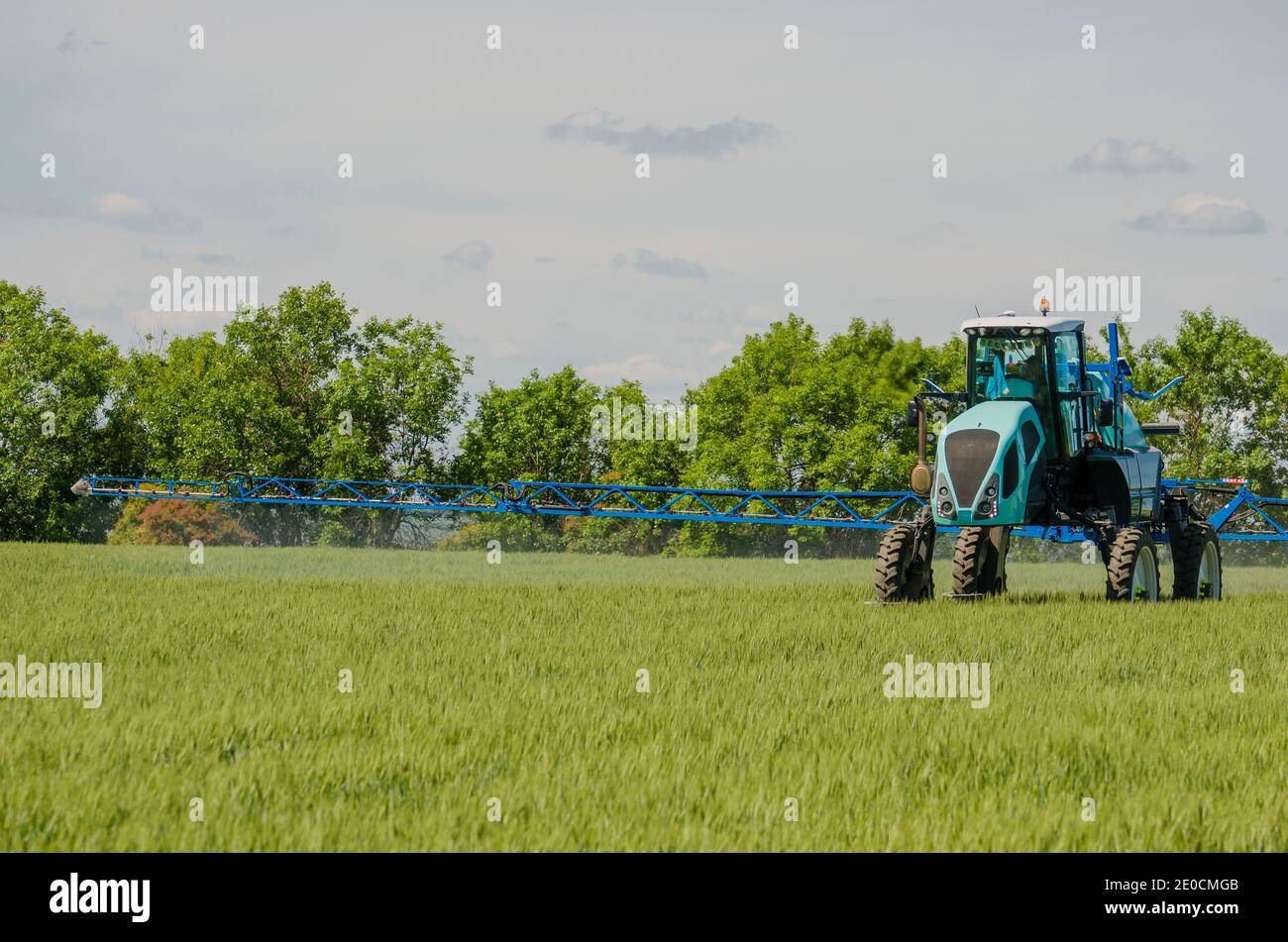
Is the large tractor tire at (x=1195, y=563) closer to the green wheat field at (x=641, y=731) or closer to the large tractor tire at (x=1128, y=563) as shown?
the large tractor tire at (x=1128, y=563)

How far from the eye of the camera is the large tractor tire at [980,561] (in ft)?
58.2

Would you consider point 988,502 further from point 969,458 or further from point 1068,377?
point 1068,377

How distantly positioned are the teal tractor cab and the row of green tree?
98.9ft

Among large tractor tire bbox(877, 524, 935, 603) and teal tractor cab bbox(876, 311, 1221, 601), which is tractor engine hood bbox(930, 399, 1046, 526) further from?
large tractor tire bbox(877, 524, 935, 603)

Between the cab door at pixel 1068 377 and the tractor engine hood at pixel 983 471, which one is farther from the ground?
the cab door at pixel 1068 377

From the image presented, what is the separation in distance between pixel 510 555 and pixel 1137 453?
2150cm

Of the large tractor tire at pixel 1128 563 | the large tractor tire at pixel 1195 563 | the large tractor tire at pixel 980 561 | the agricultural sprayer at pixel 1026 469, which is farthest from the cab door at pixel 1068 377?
the large tractor tire at pixel 1195 563

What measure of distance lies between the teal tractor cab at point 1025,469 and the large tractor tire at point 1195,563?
1000 millimetres

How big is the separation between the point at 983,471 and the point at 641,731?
8.78 meters

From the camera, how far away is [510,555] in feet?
126

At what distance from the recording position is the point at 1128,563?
58.5ft
